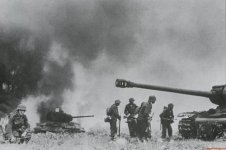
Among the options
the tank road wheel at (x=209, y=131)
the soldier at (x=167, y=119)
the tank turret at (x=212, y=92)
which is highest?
the tank turret at (x=212, y=92)

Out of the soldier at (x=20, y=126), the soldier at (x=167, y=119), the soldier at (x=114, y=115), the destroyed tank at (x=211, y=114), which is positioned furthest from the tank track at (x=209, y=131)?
the soldier at (x=20, y=126)

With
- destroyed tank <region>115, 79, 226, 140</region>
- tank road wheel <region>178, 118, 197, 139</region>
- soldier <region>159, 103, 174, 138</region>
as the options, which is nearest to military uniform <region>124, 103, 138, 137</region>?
soldier <region>159, 103, 174, 138</region>

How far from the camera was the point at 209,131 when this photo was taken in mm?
13266

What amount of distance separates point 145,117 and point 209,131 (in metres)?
2.48

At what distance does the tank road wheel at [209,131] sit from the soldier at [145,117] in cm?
192

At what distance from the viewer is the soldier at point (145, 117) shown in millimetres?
14852

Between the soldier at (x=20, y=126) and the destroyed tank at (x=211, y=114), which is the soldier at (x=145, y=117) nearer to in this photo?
the destroyed tank at (x=211, y=114)

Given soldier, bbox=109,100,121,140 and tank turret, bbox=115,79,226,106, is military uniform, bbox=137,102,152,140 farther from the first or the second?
tank turret, bbox=115,79,226,106

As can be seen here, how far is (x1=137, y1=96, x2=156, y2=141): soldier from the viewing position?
14.9 meters

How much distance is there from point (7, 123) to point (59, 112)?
1021 cm

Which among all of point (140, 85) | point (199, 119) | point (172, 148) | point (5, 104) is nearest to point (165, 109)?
point (140, 85)

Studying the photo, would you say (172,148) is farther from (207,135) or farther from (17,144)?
(17,144)

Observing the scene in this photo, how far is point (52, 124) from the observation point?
21.2 metres

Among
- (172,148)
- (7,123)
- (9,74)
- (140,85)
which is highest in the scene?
(9,74)
